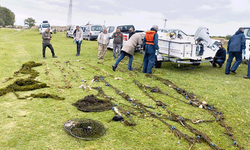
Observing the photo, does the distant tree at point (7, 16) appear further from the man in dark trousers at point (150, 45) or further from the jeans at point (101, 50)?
the man in dark trousers at point (150, 45)

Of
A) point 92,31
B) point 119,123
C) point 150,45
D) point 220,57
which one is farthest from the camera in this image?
Result: point 92,31

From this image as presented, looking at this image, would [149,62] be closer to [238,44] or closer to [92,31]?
[238,44]

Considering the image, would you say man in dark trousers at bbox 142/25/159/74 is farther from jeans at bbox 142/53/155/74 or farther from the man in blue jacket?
the man in blue jacket

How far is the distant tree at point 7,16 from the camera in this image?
80.4m

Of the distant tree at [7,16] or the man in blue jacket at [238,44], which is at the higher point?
the distant tree at [7,16]

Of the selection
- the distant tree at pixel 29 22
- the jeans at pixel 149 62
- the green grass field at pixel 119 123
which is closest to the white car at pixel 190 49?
the jeans at pixel 149 62

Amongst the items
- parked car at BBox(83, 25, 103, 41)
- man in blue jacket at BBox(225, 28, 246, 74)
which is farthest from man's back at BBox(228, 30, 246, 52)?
parked car at BBox(83, 25, 103, 41)

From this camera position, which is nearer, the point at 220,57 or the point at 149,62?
the point at 149,62

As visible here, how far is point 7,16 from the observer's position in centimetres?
8225

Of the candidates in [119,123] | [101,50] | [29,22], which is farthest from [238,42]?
[29,22]

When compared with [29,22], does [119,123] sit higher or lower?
lower

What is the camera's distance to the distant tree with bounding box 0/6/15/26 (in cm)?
8039

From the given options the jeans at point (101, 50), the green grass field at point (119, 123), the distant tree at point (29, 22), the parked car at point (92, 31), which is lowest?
the green grass field at point (119, 123)

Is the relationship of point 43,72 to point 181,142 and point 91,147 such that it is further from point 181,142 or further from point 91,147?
point 181,142
